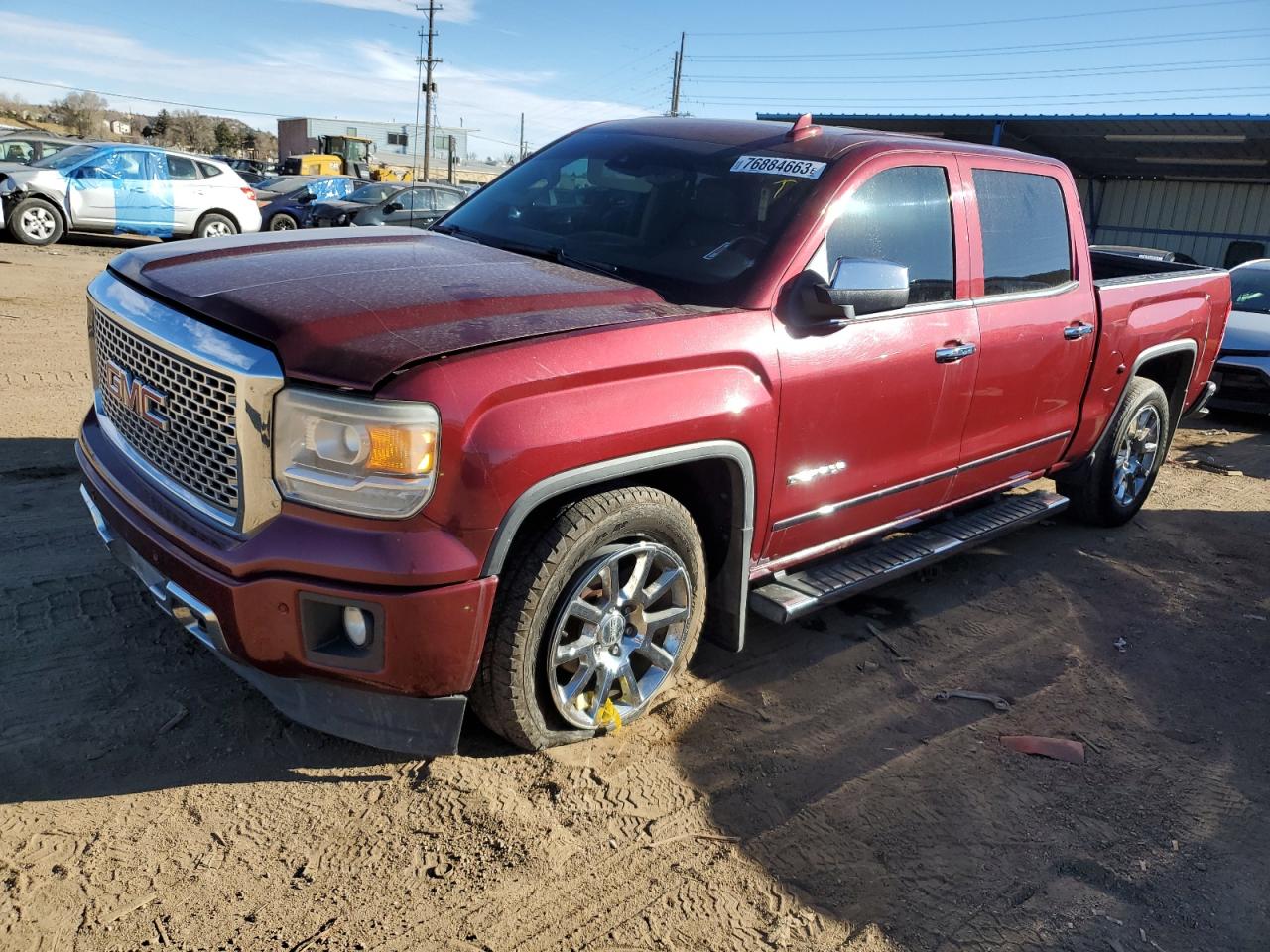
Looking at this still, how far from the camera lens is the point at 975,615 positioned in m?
4.61

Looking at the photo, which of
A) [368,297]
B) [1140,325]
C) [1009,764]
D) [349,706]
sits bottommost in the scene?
[1009,764]

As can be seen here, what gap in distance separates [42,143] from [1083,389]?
2225 cm

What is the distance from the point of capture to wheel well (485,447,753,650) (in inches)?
127

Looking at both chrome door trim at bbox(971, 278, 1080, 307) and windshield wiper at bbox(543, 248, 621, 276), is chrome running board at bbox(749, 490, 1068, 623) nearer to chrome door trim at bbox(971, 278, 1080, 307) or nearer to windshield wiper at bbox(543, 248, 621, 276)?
chrome door trim at bbox(971, 278, 1080, 307)

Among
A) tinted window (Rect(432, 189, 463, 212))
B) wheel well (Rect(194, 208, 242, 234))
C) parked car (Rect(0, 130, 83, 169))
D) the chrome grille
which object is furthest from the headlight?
parked car (Rect(0, 130, 83, 169))

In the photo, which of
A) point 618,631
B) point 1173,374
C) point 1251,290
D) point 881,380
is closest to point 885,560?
point 881,380

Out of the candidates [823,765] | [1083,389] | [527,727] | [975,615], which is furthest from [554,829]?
[1083,389]

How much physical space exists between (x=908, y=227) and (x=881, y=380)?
0.71 metres

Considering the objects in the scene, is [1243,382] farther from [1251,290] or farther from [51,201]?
[51,201]

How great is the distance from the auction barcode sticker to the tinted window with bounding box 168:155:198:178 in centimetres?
1414

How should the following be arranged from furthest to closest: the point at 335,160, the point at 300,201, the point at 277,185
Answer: the point at 335,160, the point at 277,185, the point at 300,201

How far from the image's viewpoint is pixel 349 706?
106 inches

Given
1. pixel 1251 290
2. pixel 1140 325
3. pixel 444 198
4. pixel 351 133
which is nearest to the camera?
pixel 1140 325

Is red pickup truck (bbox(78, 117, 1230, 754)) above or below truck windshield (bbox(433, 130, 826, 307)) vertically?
below
